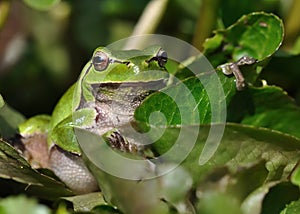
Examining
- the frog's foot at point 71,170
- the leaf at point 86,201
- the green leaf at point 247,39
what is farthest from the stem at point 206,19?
the leaf at point 86,201

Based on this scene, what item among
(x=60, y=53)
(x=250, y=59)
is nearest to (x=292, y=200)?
(x=250, y=59)

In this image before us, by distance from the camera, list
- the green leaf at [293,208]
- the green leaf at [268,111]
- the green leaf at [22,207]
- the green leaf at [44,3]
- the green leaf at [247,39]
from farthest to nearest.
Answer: the green leaf at [44,3] < the green leaf at [247,39] < the green leaf at [268,111] < the green leaf at [293,208] < the green leaf at [22,207]

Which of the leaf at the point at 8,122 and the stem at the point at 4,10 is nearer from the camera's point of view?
the leaf at the point at 8,122

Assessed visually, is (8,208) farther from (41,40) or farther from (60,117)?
(41,40)

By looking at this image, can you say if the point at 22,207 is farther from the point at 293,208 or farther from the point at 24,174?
the point at 293,208

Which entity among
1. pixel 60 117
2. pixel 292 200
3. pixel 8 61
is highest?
pixel 292 200

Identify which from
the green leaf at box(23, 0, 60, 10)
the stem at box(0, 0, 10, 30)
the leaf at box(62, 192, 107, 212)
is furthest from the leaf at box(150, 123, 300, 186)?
the stem at box(0, 0, 10, 30)

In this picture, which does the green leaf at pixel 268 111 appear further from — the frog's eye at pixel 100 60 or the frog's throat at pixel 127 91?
the frog's eye at pixel 100 60

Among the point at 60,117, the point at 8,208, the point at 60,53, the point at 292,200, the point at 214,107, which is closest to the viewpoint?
the point at 8,208
